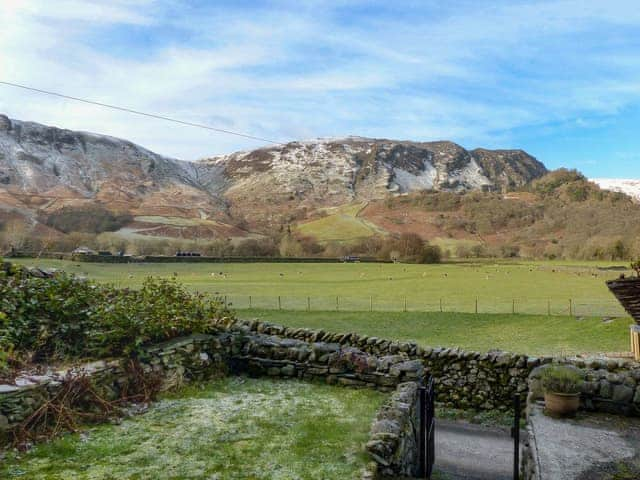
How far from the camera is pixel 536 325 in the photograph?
23812 millimetres

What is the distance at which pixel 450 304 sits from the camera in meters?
32.9

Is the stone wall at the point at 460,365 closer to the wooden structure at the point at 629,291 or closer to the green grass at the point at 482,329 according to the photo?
the wooden structure at the point at 629,291

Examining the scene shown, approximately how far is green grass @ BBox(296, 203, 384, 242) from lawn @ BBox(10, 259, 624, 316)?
49.0m

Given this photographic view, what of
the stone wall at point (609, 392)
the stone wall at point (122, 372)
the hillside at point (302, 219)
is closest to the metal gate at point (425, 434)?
the stone wall at point (609, 392)

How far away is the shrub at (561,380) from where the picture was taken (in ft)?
26.9

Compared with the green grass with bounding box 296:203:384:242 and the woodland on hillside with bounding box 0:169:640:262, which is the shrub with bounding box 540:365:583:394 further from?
the green grass with bounding box 296:203:384:242

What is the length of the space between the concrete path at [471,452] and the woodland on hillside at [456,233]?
33893 mm

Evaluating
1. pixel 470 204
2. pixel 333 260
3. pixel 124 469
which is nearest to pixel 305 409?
pixel 124 469

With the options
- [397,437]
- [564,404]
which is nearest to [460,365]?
[564,404]

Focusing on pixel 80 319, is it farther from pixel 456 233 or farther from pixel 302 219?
pixel 302 219

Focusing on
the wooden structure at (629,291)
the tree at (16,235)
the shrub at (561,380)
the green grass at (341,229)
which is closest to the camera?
the shrub at (561,380)

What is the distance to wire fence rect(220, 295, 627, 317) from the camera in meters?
28.0

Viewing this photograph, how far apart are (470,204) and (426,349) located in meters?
174

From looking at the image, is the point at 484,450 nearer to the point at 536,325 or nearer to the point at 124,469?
the point at 124,469
